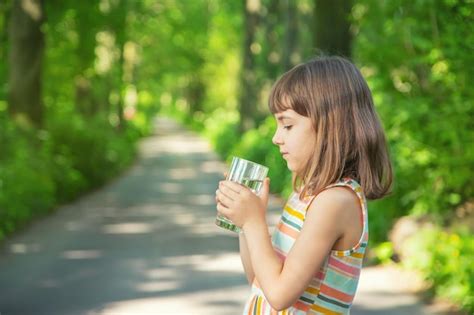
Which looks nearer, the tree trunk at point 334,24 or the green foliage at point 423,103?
the green foliage at point 423,103

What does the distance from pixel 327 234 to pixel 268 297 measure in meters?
0.22

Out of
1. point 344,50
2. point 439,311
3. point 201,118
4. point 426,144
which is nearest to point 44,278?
point 439,311

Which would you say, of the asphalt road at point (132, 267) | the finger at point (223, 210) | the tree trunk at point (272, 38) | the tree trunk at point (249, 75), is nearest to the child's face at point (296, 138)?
the finger at point (223, 210)

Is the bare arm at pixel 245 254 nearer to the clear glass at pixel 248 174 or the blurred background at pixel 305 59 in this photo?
the clear glass at pixel 248 174

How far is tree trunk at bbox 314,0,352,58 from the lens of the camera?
1130 cm

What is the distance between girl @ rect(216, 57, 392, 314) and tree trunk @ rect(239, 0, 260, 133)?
79.6 ft

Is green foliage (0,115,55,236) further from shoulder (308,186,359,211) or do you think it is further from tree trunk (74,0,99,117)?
shoulder (308,186,359,211)

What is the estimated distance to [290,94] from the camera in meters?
2.04

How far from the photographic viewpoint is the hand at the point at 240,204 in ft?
6.53

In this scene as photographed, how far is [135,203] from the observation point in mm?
14578

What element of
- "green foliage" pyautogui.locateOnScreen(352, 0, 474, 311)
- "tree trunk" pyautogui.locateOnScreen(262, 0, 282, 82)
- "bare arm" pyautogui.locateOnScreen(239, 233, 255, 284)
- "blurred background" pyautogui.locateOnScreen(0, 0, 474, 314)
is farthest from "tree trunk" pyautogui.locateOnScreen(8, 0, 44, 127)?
"tree trunk" pyautogui.locateOnScreen(262, 0, 282, 82)

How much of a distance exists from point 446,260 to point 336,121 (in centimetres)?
537

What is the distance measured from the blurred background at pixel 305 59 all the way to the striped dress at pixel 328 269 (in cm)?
144

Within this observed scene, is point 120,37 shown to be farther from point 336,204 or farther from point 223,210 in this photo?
point 336,204
